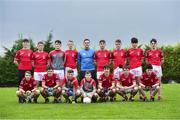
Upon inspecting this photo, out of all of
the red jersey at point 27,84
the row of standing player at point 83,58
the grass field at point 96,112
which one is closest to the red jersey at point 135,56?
the row of standing player at point 83,58

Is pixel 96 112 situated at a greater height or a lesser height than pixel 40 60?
lesser

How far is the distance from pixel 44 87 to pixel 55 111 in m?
2.91

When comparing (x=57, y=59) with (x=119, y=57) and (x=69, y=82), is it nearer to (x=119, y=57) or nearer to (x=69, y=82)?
(x=69, y=82)

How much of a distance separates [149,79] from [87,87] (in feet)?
7.04

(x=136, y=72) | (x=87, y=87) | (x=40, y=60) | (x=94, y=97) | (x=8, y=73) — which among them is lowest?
(x=94, y=97)

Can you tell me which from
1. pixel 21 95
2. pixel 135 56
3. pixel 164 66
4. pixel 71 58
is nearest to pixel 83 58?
pixel 71 58

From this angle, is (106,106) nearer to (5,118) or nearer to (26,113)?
(26,113)

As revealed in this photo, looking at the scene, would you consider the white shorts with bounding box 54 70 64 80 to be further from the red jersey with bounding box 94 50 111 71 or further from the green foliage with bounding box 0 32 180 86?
the green foliage with bounding box 0 32 180 86

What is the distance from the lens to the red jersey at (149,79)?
14.6 m

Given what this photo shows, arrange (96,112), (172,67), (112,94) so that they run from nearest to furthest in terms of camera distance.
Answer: (96,112), (112,94), (172,67)

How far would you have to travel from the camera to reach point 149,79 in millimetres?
14602

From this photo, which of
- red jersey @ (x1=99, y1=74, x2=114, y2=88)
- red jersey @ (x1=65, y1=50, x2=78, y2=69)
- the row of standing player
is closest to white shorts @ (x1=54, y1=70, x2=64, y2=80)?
the row of standing player

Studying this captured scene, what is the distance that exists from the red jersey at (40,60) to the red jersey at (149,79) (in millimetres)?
3357

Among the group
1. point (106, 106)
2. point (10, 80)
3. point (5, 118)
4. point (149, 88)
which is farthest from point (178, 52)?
point (5, 118)
